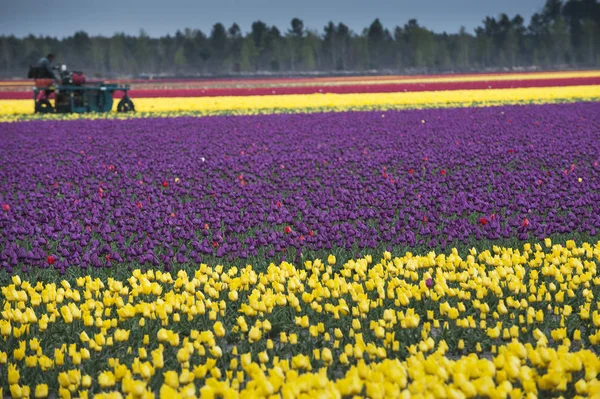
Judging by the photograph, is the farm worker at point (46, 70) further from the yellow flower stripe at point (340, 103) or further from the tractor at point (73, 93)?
the yellow flower stripe at point (340, 103)

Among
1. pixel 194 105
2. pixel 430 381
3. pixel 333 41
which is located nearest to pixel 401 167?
pixel 430 381

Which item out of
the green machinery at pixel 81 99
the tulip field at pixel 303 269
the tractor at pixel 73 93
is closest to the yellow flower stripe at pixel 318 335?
the tulip field at pixel 303 269

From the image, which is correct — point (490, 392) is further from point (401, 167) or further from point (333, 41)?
point (333, 41)

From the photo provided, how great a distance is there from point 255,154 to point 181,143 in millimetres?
3065

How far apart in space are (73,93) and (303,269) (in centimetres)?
2513

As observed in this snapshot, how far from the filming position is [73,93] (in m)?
29.7

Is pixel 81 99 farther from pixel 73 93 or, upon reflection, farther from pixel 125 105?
pixel 125 105

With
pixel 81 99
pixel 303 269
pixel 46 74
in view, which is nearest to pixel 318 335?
pixel 303 269

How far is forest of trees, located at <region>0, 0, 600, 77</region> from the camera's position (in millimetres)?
145250

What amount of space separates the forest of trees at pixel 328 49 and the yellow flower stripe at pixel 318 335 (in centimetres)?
13801

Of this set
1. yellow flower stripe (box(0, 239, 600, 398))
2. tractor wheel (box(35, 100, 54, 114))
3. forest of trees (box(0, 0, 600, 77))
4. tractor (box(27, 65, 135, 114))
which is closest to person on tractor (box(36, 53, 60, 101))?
tractor (box(27, 65, 135, 114))

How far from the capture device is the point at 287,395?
3805mm

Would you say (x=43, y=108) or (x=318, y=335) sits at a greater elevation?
(x=43, y=108)

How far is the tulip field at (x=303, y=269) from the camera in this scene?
A: 4.36m
